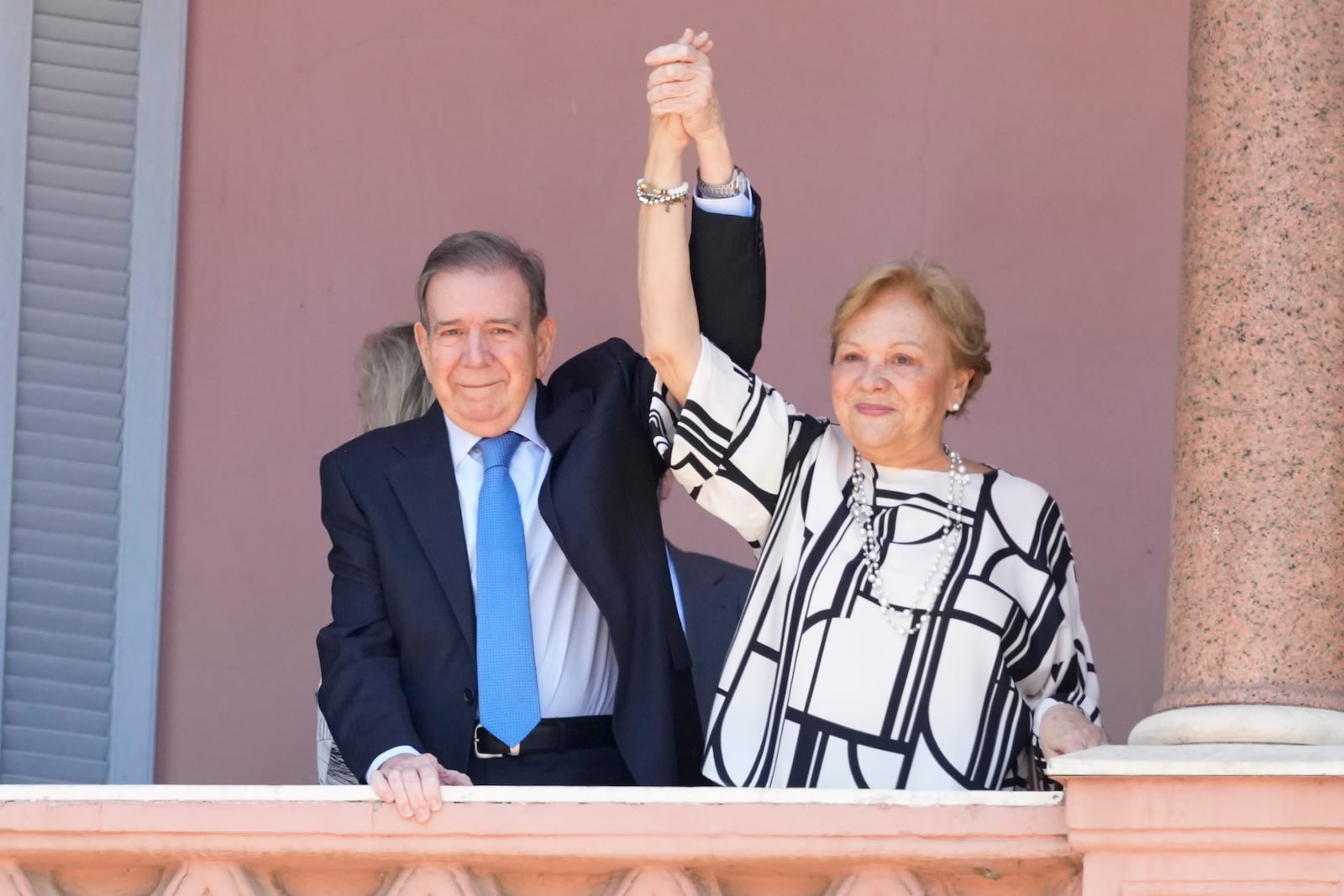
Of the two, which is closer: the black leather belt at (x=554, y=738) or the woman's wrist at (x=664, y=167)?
the woman's wrist at (x=664, y=167)

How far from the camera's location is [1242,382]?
11.3 feet

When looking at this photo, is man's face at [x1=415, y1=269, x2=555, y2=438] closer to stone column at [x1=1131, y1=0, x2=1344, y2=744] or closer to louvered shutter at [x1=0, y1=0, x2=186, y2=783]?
stone column at [x1=1131, y1=0, x2=1344, y2=744]

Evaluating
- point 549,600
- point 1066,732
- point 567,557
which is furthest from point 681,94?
point 1066,732

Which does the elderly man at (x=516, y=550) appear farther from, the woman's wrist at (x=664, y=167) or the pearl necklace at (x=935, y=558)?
the pearl necklace at (x=935, y=558)

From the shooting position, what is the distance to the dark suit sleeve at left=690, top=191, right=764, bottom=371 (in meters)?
3.82

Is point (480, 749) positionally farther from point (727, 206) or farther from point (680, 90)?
point (680, 90)

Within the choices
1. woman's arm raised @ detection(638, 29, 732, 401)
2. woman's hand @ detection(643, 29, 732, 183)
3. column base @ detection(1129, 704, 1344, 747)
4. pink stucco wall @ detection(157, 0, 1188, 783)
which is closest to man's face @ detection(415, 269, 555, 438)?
woman's arm raised @ detection(638, 29, 732, 401)

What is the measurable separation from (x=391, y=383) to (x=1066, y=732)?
187 cm

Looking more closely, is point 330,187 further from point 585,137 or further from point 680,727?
point 680,727

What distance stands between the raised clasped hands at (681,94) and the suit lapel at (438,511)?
74 cm

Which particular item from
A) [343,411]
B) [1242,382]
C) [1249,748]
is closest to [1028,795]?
[1249,748]

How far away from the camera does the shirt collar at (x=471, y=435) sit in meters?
4.11

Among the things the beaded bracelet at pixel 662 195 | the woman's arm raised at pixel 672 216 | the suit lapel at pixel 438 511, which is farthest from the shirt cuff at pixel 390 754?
the beaded bracelet at pixel 662 195

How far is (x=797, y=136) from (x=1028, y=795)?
11.1 ft
